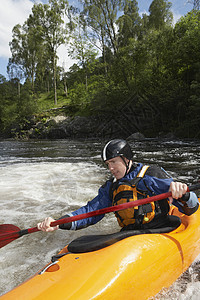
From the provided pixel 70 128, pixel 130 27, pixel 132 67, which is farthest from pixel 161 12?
pixel 70 128

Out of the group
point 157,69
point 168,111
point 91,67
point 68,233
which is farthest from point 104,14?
point 68,233

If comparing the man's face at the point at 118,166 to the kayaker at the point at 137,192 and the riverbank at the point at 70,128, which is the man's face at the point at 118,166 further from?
the riverbank at the point at 70,128

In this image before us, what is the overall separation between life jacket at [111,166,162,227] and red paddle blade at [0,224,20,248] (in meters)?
1.03

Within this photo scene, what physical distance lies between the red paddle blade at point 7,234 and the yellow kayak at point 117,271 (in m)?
0.57

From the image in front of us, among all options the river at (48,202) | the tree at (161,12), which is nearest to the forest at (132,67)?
the tree at (161,12)

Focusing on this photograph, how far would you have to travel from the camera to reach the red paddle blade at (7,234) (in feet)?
6.68

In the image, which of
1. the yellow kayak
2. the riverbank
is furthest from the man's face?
the riverbank

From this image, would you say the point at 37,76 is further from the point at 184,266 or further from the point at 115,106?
the point at 184,266

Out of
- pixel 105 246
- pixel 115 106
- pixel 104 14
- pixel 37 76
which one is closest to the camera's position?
pixel 105 246

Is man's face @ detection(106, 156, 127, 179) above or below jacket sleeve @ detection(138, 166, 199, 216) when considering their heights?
above

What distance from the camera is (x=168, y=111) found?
50.9 ft

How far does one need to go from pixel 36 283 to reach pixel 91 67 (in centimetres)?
2332

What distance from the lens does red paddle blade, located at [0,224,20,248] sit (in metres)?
2.04

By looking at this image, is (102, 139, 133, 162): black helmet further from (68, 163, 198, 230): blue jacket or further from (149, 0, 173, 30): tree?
(149, 0, 173, 30): tree
